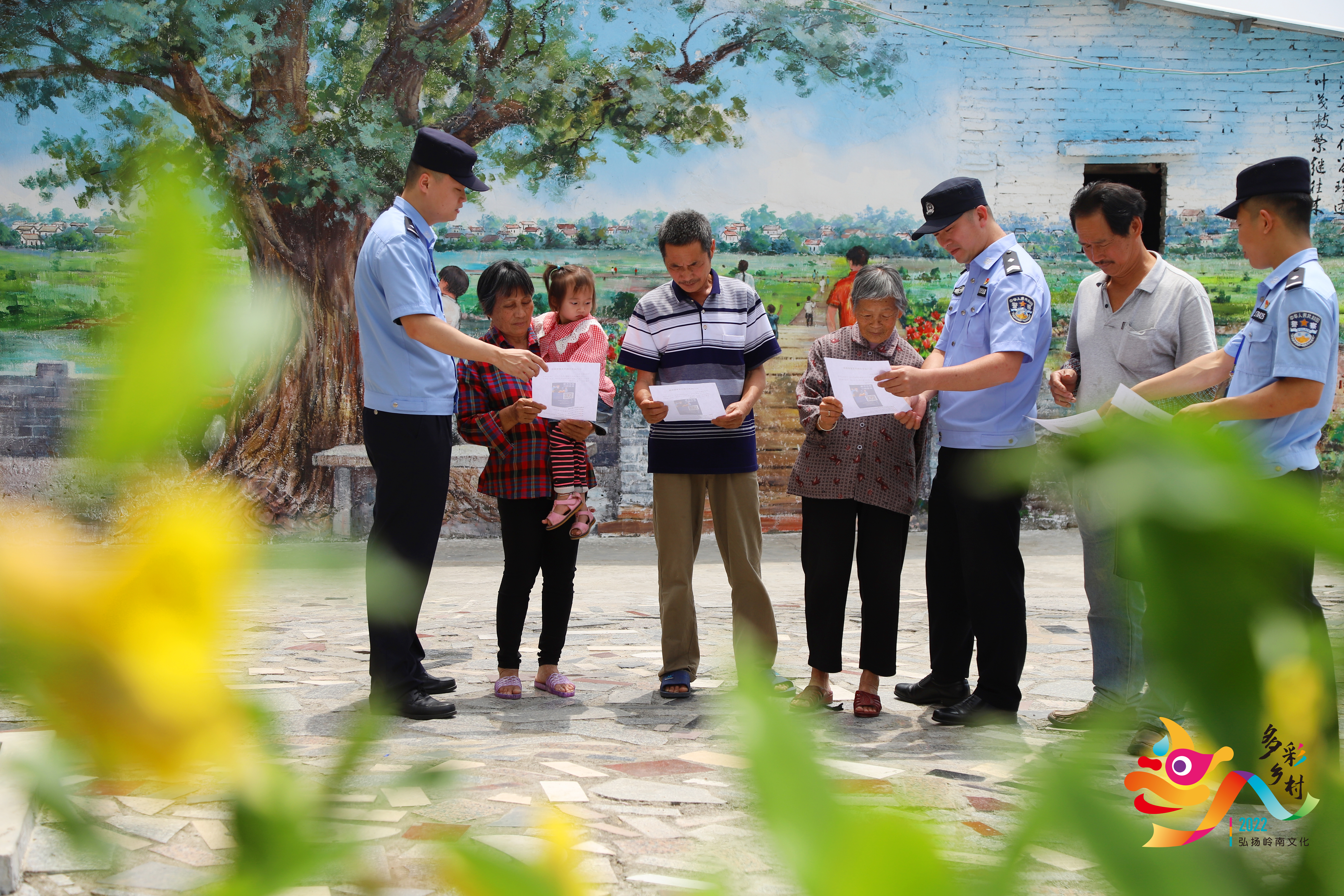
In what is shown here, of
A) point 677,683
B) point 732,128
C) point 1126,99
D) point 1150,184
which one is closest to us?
point 677,683

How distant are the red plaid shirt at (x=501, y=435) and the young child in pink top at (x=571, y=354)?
1.8 inches

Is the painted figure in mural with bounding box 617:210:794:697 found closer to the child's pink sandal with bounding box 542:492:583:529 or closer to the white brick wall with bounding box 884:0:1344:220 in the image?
the child's pink sandal with bounding box 542:492:583:529

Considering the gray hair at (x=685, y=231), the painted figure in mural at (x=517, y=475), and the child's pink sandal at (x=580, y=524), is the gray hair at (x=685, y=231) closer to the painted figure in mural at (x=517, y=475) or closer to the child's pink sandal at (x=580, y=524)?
the painted figure in mural at (x=517, y=475)

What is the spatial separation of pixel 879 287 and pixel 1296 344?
50.4 inches

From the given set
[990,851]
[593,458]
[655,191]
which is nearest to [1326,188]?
[655,191]

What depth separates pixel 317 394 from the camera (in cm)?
839

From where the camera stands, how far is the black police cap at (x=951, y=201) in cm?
304

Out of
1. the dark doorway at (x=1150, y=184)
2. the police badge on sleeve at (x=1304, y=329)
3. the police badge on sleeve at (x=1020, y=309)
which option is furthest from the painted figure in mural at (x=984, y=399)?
the dark doorway at (x=1150, y=184)

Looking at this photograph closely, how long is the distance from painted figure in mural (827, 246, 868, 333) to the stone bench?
3.12 meters

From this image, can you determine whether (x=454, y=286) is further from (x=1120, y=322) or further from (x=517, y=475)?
(x=1120, y=322)

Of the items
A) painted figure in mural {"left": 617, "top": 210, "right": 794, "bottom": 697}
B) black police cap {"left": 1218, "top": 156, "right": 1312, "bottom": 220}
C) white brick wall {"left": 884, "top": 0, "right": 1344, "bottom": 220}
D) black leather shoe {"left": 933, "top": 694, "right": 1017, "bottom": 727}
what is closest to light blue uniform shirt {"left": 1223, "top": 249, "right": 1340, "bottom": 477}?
black police cap {"left": 1218, "top": 156, "right": 1312, "bottom": 220}

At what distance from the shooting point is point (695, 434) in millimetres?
3457

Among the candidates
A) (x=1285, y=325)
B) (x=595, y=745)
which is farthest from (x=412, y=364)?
(x=1285, y=325)

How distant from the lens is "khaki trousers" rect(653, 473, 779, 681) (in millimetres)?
3482
